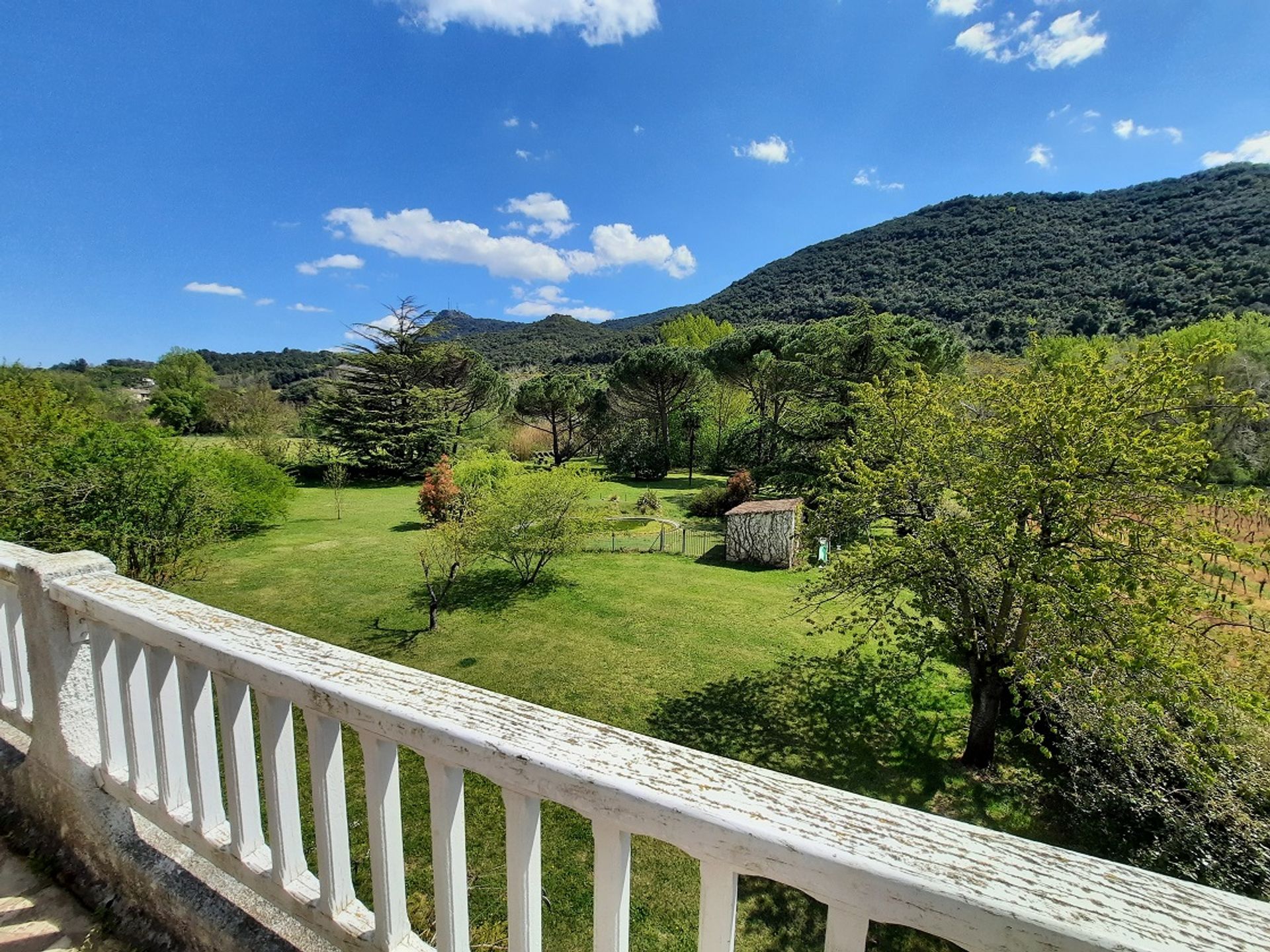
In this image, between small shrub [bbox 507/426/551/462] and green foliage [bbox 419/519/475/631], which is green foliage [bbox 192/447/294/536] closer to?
green foliage [bbox 419/519/475/631]

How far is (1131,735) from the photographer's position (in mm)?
4637

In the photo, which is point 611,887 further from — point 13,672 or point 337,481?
point 337,481

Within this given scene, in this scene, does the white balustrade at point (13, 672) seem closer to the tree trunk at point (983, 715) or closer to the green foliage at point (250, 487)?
the tree trunk at point (983, 715)

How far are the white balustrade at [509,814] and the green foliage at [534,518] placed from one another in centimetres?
914

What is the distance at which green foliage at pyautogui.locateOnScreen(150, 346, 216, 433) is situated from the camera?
3850 cm

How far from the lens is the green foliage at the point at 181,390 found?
38500 millimetres

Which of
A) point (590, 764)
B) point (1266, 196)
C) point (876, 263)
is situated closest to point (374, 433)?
point (590, 764)

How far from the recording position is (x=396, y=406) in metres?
29.0

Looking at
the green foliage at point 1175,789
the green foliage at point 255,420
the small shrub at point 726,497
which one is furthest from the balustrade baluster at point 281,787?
the green foliage at point 255,420

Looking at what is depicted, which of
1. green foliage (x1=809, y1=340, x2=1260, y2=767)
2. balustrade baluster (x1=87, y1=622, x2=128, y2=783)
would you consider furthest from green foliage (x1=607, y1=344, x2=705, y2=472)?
balustrade baluster (x1=87, y1=622, x2=128, y2=783)

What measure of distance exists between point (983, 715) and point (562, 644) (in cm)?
569

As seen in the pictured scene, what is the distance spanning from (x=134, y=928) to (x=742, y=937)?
360 centimetres

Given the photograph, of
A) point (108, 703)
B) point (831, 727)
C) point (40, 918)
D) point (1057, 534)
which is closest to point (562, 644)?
point (831, 727)

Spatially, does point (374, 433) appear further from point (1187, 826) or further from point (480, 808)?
point (1187, 826)
